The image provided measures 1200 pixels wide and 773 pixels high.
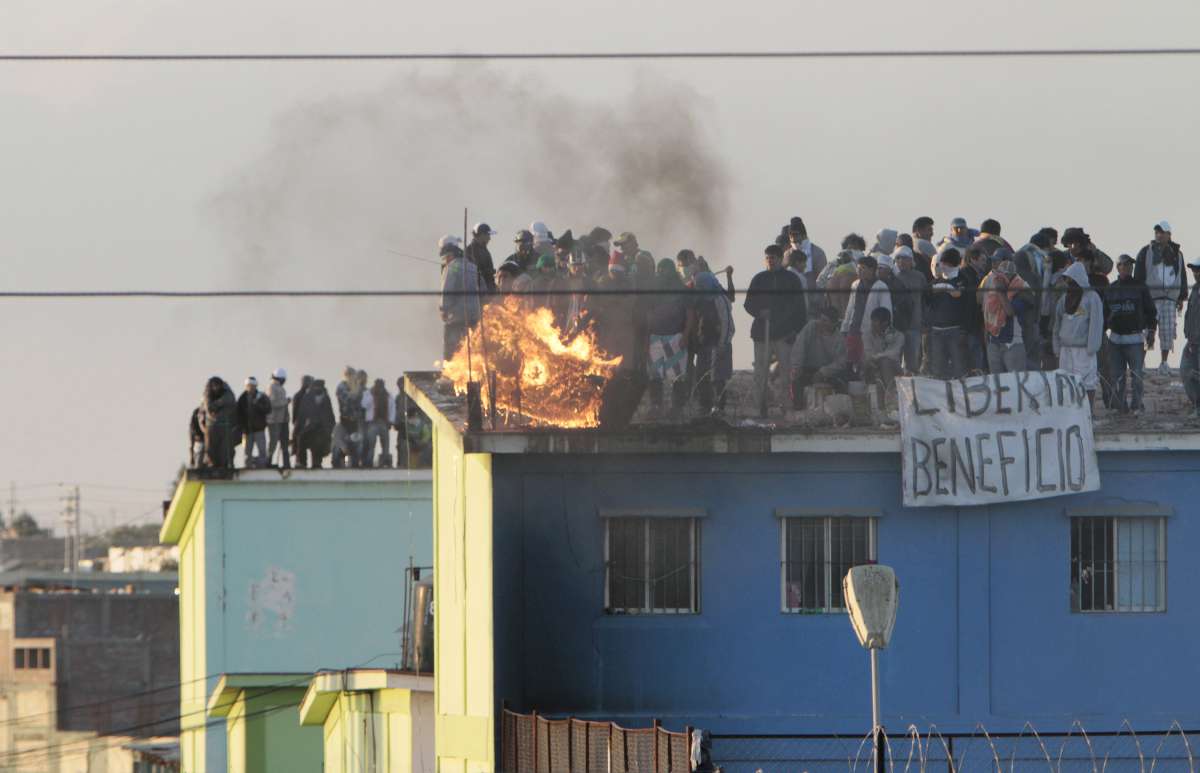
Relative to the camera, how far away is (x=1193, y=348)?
23844 millimetres

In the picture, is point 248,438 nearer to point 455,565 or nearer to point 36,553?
point 455,565

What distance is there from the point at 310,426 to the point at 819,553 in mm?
12499

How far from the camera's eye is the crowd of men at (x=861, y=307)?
23.1m

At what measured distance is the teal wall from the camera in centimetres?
3647

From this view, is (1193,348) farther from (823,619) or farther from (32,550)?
(32,550)

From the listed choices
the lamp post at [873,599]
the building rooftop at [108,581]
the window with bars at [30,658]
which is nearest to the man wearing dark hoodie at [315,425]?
the lamp post at [873,599]

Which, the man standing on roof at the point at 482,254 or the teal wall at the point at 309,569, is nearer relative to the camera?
the man standing on roof at the point at 482,254

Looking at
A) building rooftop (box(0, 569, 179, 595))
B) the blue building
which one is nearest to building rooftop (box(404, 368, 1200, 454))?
the blue building

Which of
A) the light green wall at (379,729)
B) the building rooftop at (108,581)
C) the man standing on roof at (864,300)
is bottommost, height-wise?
the building rooftop at (108,581)

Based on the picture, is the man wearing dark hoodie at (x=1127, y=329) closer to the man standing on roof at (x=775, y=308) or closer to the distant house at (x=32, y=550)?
the man standing on roof at (x=775, y=308)

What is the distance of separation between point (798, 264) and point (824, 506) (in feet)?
9.10

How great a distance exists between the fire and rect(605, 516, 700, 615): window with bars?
134cm

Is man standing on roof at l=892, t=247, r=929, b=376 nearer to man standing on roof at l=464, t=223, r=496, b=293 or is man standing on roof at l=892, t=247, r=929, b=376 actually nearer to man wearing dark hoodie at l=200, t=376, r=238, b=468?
man standing on roof at l=464, t=223, r=496, b=293

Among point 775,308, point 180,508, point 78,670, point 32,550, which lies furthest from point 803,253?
point 32,550
